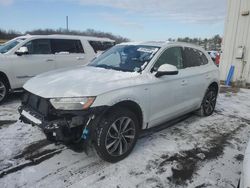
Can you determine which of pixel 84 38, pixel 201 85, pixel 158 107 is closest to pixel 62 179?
pixel 158 107

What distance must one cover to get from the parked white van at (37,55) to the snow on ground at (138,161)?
1.70 meters

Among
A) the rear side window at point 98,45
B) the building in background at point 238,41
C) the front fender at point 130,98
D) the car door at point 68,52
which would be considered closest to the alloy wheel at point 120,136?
the front fender at point 130,98

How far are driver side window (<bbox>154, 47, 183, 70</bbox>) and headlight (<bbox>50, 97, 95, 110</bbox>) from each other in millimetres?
1443

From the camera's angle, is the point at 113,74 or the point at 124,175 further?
the point at 113,74

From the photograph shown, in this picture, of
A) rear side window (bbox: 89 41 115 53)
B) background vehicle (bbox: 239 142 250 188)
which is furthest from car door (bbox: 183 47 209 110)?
rear side window (bbox: 89 41 115 53)

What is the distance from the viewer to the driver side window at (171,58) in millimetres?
4191

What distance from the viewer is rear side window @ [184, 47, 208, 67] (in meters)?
4.95

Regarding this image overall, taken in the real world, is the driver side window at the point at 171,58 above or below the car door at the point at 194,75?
above

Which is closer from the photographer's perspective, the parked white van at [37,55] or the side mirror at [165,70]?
the side mirror at [165,70]

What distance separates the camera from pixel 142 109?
12.4 ft

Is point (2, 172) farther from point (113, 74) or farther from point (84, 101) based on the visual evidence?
point (113, 74)

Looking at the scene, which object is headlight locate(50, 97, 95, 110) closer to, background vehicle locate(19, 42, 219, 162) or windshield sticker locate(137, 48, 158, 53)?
background vehicle locate(19, 42, 219, 162)

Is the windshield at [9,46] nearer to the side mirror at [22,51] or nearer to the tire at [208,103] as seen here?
the side mirror at [22,51]

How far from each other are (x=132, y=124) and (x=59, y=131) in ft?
3.60
